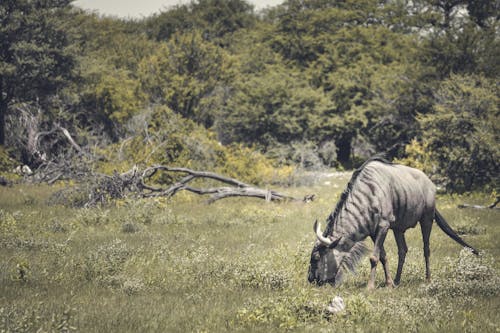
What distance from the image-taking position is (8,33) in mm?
30453

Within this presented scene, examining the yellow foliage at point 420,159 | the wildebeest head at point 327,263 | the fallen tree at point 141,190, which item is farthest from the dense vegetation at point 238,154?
the wildebeest head at point 327,263

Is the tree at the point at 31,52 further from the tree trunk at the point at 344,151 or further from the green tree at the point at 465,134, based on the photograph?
the tree trunk at the point at 344,151

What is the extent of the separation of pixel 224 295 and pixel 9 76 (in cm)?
2666

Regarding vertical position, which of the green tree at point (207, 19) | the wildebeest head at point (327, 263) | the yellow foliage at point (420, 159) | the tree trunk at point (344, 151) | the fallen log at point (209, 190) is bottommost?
the tree trunk at point (344, 151)

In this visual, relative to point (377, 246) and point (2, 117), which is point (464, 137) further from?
point (2, 117)

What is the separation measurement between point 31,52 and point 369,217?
27012mm

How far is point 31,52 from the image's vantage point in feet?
100

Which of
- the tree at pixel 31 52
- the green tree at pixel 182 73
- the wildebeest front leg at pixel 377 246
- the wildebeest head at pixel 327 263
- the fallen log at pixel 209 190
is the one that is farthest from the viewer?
the green tree at pixel 182 73

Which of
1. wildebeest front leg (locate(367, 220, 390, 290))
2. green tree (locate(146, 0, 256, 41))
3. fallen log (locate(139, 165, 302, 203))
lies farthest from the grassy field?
green tree (locate(146, 0, 256, 41))

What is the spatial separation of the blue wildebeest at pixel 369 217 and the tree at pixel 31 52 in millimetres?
25678

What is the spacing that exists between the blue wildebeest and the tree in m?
25.7

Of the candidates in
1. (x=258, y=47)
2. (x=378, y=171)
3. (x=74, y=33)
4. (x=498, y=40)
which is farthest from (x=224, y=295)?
(x=258, y=47)

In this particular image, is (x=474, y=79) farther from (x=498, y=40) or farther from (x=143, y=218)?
(x=143, y=218)

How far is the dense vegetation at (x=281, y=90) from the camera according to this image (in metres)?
25.2
